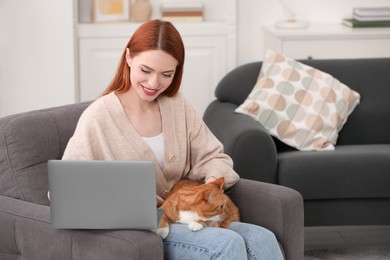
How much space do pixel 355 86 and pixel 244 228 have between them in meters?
1.94

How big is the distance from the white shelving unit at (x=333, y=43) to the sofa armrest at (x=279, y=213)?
2.00 meters

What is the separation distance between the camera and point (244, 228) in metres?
2.62

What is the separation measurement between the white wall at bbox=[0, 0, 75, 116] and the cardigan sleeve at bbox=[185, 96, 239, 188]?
1.90m

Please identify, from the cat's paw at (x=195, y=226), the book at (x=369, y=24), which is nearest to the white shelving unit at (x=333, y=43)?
the book at (x=369, y=24)

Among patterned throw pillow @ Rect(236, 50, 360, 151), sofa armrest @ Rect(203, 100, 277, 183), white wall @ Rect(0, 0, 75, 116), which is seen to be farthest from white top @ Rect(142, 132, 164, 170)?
white wall @ Rect(0, 0, 75, 116)

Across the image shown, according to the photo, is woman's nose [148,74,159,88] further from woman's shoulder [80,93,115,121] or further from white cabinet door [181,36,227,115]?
white cabinet door [181,36,227,115]

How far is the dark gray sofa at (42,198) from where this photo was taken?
2.48 meters

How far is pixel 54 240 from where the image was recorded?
2.42 m

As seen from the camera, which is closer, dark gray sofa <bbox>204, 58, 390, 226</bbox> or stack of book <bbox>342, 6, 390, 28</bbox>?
dark gray sofa <bbox>204, 58, 390, 226</bbox>

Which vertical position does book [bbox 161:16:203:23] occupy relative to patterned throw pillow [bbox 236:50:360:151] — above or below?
above

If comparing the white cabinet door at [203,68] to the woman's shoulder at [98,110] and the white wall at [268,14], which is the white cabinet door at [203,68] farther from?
the woman's shoulder at [98,110]

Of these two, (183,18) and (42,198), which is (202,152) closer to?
→ (42,198)

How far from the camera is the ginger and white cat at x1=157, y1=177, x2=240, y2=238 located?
2.55 meters

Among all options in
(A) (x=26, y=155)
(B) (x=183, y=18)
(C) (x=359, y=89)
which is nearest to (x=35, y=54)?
(B) (x=183, y=18)
